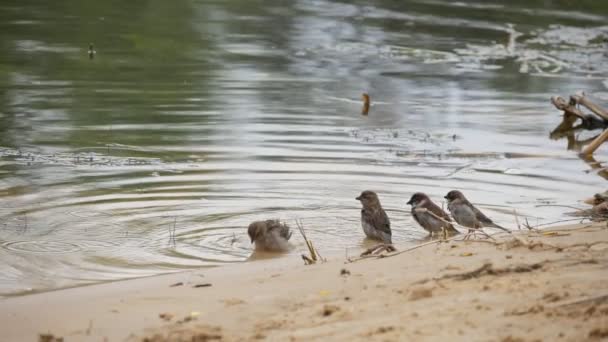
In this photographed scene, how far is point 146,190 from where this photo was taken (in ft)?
40.8

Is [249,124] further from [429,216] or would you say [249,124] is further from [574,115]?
[429,216]

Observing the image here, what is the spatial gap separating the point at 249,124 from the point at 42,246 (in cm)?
616

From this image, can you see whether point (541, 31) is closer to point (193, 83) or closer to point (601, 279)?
point (193, 83)

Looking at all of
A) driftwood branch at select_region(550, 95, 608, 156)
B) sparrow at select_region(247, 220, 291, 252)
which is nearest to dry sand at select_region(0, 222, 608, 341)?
sparrow at select_region(247, 220, 291, 252)

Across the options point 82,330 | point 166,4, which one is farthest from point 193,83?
point 82,330

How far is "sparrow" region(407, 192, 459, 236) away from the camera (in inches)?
432

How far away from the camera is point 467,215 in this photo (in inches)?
431

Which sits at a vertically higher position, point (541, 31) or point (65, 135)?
point (541, 31)

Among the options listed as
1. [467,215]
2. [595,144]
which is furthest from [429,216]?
[595,144]

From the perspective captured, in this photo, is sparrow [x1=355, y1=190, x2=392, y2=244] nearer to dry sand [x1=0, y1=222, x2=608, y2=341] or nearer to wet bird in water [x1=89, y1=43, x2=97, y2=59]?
dry sand [x1=0, y1=222, x2=608, y2=341]

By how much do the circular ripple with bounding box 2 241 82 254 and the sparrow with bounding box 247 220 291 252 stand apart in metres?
1.52

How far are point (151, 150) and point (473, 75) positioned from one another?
848cm

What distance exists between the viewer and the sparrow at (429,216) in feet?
36.0

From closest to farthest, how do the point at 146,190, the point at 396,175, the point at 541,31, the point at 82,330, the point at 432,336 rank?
the point at 432,336 < the point at 82,330 < the point at 146,190 < the point at 396,175 < the point at 541,31
